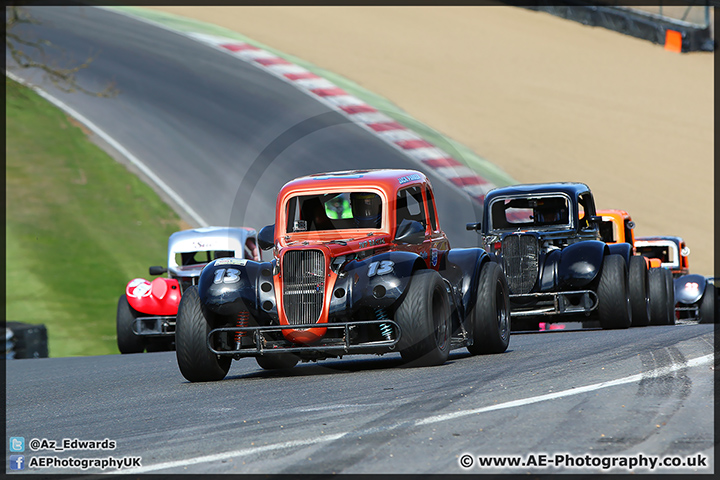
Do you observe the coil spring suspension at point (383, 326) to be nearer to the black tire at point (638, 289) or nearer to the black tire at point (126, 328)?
the black tire at point (638, 289)

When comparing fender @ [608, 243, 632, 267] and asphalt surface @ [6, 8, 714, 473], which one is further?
fender @ [608, 243, 632, 267]

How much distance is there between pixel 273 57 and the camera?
109 ft

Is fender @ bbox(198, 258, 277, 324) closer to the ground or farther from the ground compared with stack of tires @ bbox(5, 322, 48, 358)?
farther from the ground

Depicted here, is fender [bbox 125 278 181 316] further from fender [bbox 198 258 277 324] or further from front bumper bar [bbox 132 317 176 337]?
fender [bbox 198 258 277 324]

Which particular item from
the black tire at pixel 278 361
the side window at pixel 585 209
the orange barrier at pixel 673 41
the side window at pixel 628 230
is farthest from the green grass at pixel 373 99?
the orange barrier at pixel 673 41

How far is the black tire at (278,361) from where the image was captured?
9617 millimetres

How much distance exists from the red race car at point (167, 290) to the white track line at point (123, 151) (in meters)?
5.53

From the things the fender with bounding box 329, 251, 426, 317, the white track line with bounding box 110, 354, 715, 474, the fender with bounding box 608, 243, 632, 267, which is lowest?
the white track line with bounding box 110, 354, 715, 474

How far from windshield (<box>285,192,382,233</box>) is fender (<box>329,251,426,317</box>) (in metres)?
1.00

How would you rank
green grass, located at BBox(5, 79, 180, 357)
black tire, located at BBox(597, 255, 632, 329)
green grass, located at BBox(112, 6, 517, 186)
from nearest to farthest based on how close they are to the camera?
1. black tire, located at BBox(597, 255, 632, 329)
2. green grass, located at BBox(5, 79, 180, 357)
3. green grass, located at BBox(112, 6, 517, 186)

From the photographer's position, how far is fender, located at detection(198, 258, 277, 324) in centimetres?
Answer: 854

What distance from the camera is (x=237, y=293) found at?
28.1 ft

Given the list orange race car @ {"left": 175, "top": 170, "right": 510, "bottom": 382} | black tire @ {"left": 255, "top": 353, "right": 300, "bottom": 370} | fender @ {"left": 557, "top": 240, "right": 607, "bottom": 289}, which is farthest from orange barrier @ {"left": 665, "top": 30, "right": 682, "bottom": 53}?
black tire @ {"left": 255, "top": 353, "right": 300, "bottom": 370}

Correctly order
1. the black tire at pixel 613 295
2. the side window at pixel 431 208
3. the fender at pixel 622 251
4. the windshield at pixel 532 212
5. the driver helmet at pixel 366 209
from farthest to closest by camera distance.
Answer: the windshield at pixel 532 212 → the fender at pixel 622 251 → the black tire at pixel 613 295 → the side window at pixel 431 208 → the driver helmet at pixel 366 209
